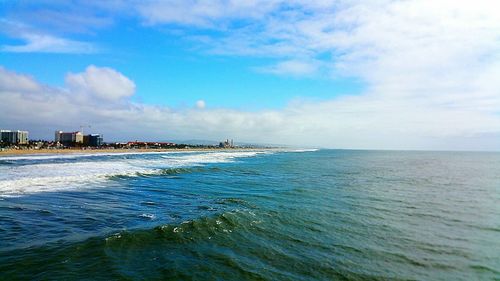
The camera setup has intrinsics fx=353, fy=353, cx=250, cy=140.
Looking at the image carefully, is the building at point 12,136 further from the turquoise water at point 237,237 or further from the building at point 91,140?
the turquoise water at point 237,237

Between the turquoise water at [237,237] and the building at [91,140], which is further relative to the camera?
the building at [91,140]

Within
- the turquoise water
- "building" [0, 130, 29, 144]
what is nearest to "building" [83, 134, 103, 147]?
"building" [0, 130, 29, 144]

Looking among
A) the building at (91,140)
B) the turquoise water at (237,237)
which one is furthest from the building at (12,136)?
the turquoise water at (237,237)

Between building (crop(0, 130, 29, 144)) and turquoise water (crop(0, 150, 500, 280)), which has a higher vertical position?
building (crop(0, 130, 29, 144))

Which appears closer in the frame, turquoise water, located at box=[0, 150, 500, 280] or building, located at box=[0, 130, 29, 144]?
turquoise water, located at box=[0, 150, 500, 280]

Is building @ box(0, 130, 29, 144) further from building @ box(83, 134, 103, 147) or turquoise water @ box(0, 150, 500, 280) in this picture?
turquoise water @ box(0, 150, 500, 280)

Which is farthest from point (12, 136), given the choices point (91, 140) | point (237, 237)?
point (237, 237)

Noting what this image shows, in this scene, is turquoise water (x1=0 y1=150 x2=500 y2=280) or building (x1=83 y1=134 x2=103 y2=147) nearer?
turquoise water (x1=0 y1=150 x2=500 y2=280)

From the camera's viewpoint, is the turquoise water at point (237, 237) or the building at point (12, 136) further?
the building at point (12, 136)

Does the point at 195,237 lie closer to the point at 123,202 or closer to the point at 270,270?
the point at 270,270

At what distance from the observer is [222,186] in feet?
92.8

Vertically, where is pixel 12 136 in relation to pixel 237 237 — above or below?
above

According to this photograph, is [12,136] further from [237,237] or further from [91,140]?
[237,237]

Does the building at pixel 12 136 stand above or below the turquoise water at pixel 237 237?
above
